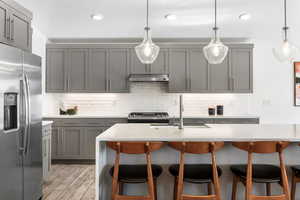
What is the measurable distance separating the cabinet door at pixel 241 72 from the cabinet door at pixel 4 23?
3924mm

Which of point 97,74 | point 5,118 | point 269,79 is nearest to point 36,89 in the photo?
point 5,118

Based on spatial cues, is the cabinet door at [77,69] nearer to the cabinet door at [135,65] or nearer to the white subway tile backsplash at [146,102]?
the white subway tile backsplash at [146,102]

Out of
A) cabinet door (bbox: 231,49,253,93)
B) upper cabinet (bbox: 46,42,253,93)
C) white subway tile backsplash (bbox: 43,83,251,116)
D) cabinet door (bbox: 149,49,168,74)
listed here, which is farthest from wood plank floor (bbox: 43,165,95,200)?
cabinet door (bbox: 231,49,253,93)

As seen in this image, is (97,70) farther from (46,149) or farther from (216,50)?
(216,50)

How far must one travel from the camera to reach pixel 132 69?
4867mm

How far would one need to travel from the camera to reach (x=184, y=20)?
14.4 feet

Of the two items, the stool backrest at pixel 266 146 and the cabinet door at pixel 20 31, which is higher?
the cabinet door at pixel 20 31

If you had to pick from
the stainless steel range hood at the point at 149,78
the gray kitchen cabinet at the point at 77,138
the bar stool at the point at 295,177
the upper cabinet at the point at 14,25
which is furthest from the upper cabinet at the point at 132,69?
the bar stool at the point at 295,177

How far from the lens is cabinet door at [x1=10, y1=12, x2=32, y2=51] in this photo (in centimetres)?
265

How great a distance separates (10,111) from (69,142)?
7.81 ft

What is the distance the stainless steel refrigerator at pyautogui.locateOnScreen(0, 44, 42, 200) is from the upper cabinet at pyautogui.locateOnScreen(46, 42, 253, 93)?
206cm

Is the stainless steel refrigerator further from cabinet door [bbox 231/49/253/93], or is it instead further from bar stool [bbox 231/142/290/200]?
cabinet door [bbox 231/49/253/93]

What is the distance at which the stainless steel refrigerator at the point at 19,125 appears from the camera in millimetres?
2168

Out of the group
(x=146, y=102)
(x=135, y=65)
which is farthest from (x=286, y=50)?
(x=146, y=102)
